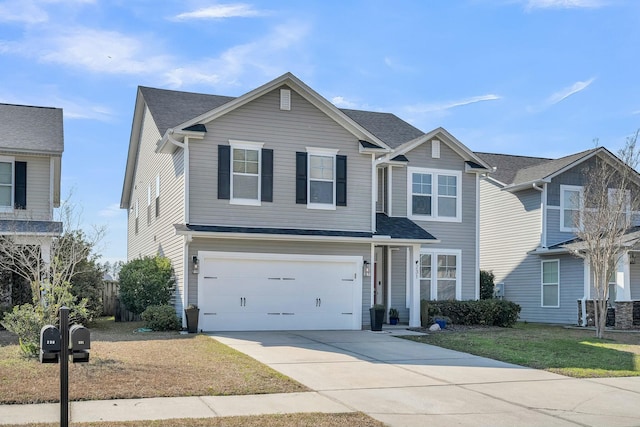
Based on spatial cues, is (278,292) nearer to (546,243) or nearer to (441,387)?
(441,387)

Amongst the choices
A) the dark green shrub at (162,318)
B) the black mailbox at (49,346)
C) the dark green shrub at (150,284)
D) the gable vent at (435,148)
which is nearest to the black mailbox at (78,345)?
the black mailbox at (49,346)

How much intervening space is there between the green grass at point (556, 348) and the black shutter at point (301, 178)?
5200 mm

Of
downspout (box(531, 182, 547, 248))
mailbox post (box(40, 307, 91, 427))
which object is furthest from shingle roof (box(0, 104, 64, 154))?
downspout (box(531, 182, 547, 248))

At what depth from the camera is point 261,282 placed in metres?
20.0

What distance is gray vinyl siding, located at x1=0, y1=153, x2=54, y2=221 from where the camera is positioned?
20484mm

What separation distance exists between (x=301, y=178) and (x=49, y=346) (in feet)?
44.2

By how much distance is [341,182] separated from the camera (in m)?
20.9

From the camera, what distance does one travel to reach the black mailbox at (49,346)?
746 centimetres

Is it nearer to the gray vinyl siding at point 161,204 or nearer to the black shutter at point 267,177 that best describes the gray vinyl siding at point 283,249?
the gray vinyl siding at point 161,204

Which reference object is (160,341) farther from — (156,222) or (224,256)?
(156,222)

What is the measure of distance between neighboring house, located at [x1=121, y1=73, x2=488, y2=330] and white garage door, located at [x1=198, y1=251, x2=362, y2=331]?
30 mm

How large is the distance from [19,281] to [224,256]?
5947 millimetres

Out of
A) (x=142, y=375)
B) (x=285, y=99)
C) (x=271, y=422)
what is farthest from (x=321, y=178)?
(x=271, y=422)

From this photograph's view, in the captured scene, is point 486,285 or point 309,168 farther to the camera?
point 486,285
